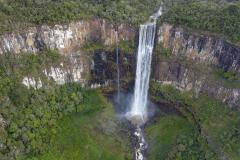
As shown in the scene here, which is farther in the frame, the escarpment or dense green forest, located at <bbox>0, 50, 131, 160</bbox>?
the escarpment

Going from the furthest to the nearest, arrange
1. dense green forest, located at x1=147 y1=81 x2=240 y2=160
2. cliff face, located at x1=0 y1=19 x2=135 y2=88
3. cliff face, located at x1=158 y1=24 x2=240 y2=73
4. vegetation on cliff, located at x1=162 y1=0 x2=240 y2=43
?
vegetation on cliff, located at x1=162 y1=0 x2=240 y2=43, cliff face, located at x1=0 y1=19 x2=135 y2=88, cliff face, located at x1=158 y1=24 x2=240 y2=73, dense green forest, located at x1=147 y1=81 x2=240 y2=160

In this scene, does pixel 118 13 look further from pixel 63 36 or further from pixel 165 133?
pixel 165 133

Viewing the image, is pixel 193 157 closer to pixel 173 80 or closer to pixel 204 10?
pixel 173 80

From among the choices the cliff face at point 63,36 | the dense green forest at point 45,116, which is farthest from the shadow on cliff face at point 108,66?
the dense green forest at point 45,116

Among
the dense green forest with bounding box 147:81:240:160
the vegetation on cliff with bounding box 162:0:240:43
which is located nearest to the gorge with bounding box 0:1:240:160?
the dense green forest with bounding box 147:81:240:160

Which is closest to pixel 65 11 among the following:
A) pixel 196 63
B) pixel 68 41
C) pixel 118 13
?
pixel 68 41

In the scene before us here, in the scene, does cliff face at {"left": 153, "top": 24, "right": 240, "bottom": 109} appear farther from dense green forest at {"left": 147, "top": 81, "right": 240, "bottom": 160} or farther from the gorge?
dense green forest at {"left": 147, "top": 81, "right": 240, "bottom": 160}

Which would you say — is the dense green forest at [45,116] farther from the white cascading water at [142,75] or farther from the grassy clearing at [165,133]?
the grassy clearing at [165,133]

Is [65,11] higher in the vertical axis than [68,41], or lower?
higher
